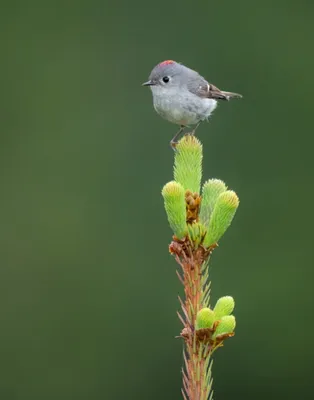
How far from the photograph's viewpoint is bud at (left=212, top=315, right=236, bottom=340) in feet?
6.73

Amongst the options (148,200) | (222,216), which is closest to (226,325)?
(222,216)

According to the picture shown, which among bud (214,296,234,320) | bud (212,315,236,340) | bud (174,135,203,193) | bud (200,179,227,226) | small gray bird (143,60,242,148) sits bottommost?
bud (212,315,236,340)

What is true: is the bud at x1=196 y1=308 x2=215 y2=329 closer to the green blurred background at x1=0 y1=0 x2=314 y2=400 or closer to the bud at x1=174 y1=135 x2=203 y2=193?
the bud at x1=174 y1=135 x2=203 y2=193

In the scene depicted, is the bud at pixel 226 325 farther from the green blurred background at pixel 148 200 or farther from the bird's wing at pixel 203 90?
the green blurred background at pixel 148 200

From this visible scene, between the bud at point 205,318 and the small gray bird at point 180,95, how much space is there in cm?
188

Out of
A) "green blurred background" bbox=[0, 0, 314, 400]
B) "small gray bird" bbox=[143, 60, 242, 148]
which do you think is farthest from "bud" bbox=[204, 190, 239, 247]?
"green blurred background" bbox=[0, 0, 314, 400]

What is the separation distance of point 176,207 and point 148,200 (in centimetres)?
604

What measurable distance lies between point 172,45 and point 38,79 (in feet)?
6.63

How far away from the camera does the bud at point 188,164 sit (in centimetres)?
235

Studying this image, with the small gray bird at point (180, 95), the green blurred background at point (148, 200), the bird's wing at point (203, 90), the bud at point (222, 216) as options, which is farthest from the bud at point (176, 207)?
the green blurred background at point (148, 200)

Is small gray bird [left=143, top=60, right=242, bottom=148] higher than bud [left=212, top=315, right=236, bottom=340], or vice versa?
small gray bird [left=143, top=60, right=242, bottom=148]

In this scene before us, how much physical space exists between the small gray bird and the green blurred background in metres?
3.44

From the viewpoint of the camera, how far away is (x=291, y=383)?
8.18 m

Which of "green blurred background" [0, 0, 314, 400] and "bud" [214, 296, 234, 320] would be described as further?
"green blurred background" [0, 0, 314, 400]
